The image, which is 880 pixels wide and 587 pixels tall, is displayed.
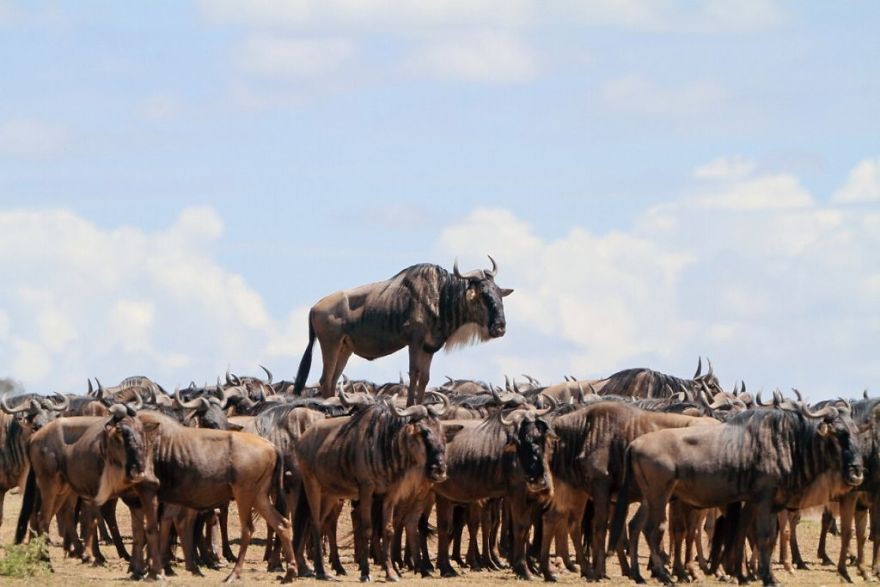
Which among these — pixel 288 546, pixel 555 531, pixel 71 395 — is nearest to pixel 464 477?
pixel 555 531

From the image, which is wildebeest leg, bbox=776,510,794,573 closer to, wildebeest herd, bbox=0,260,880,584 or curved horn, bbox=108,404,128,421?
wildebeest herd, bbox=0,260,880,584

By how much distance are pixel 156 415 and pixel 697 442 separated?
6.22 metres

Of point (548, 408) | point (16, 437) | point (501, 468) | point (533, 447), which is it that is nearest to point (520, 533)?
point (501, 468)

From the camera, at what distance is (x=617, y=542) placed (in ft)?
72.5

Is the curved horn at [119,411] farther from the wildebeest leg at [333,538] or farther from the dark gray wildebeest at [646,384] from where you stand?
the dark gray wildebeest at [646,384]

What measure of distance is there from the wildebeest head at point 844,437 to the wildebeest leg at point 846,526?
6.60 ft

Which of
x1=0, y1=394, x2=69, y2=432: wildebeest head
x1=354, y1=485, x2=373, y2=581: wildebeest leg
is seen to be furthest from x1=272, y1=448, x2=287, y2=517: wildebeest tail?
x1=0, y1=394, x2=69, y2=432: wildebeest head

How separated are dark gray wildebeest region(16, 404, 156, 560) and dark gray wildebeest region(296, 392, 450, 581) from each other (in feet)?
8.44

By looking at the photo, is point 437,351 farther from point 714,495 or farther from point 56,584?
point 56,584

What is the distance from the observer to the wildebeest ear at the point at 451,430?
23.9m

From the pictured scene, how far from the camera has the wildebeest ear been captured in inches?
941

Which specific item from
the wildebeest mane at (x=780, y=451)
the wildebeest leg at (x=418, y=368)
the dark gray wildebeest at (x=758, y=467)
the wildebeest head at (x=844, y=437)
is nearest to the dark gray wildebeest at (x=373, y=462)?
the dark gray wildebeest at (x=758, y=467)

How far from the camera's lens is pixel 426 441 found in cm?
2169

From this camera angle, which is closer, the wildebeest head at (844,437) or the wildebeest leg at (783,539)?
the wildebeest head at (844,437)
